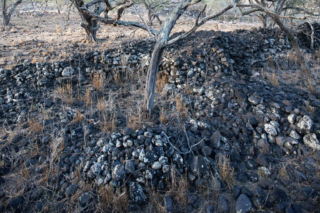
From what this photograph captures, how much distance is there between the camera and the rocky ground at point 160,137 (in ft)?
Answer: 8.68

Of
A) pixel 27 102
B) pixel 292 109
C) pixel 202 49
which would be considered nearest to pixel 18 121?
pixel 27 102

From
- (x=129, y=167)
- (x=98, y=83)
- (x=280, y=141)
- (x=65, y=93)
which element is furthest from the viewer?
(x=98, y=83)

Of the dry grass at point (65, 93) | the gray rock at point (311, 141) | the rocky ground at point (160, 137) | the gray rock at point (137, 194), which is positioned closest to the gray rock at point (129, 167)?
the rocky ground at point (160, 137)

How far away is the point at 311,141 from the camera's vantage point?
3.41m

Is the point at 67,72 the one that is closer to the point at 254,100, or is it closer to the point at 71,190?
the point at 71,190

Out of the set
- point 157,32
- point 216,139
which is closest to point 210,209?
point 216,139

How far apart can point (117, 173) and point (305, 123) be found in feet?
11.5

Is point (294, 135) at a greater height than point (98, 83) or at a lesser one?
lesser

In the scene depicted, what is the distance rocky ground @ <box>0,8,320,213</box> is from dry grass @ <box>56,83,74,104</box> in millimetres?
34

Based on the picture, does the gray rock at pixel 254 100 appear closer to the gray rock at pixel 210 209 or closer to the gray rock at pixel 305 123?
the gray rock at pixel 305 123

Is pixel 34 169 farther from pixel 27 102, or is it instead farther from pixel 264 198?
pixel 264 198

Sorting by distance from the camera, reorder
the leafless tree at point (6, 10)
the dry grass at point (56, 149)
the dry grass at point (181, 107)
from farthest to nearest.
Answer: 1. the leafless tree at point (6, 10)
2. the dry grass at point (181, 107)
3. the dry grass at point (56, 149)

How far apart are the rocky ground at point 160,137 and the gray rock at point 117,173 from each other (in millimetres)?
14

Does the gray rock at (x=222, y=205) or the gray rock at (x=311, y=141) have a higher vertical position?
the gray rock at (x=311, y=141)
